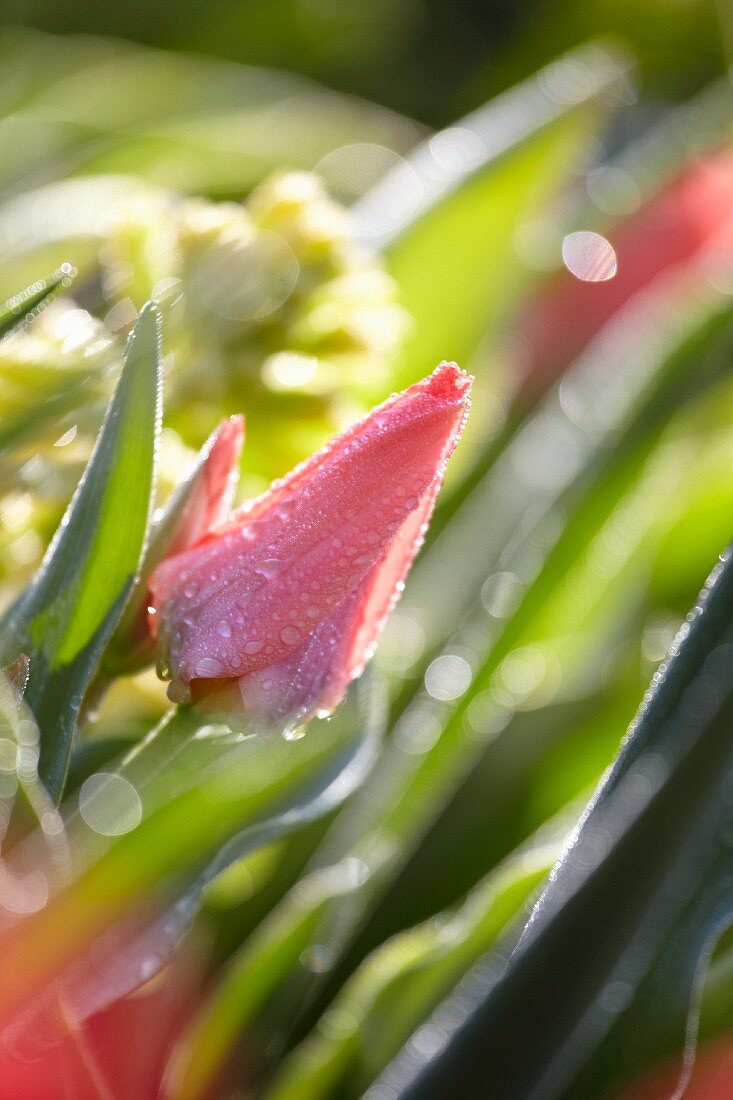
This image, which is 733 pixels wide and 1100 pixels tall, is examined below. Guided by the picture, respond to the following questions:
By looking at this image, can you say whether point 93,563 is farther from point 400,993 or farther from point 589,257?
point 589,257

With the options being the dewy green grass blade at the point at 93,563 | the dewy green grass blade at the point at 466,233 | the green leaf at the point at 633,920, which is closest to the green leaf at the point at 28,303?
the dewy green grass blade at the point at 93,563

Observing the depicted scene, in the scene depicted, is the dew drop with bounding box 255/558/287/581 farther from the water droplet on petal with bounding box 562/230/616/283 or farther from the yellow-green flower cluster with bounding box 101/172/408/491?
the water droplet on petal with bounding box 562/230/616/283

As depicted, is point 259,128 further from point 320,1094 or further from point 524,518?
point 320,1094

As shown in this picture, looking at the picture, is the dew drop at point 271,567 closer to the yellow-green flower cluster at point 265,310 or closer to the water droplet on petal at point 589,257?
the yellow-green flower cluster at point 265,310

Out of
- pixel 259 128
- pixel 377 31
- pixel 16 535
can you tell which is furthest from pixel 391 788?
pixel 377 31

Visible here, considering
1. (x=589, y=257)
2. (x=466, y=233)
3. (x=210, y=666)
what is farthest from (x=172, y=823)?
(x=589, y=257)

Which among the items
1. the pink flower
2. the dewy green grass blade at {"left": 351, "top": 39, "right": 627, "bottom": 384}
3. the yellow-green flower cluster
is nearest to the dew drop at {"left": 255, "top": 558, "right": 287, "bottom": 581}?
the pink flower
